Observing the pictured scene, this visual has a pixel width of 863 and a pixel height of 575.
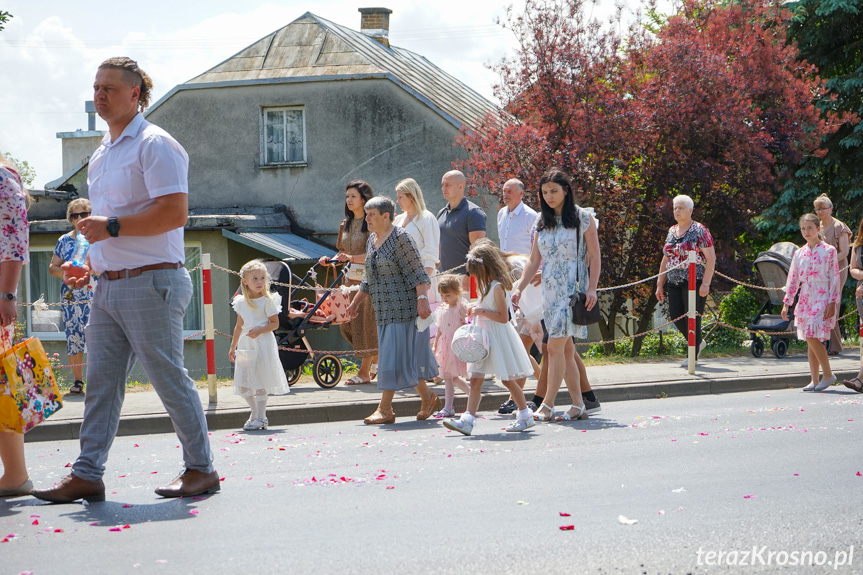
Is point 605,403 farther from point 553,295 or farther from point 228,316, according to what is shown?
point 228,316

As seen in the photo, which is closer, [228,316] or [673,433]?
[673,433]

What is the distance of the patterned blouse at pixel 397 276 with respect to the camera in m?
9.12

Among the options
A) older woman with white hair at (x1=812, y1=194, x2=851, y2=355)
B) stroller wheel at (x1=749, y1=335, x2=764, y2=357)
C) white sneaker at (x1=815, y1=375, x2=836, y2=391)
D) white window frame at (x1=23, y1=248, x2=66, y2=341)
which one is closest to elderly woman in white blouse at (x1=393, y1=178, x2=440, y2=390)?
white sneaker at (x1=815, y1=375, x2=836, y2=391)

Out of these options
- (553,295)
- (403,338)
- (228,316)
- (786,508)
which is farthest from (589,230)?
(228,316)

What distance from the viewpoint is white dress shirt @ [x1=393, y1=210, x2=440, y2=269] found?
33.6 ft

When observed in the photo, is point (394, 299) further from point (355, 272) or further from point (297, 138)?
point (297, 138)

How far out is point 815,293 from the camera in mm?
11508

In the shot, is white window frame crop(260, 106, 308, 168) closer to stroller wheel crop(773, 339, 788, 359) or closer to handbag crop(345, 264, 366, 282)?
handbag crop(345, 264, 366, 282)

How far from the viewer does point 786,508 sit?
5.31 m

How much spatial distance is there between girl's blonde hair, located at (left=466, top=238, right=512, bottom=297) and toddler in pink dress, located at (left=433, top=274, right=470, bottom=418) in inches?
30.5

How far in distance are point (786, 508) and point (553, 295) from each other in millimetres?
3777

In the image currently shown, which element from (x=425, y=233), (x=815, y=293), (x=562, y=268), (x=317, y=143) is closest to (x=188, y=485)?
(x=562, y=268)

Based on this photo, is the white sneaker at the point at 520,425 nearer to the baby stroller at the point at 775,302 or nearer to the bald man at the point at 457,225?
the bald man at the point at 457,225

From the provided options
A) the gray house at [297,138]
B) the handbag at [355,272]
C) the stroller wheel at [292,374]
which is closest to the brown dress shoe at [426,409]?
the handbag at [355,272]
